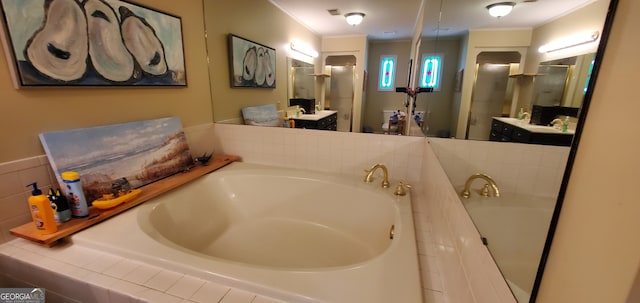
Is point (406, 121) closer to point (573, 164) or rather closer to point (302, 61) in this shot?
point (302, 61)

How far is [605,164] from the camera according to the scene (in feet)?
1.01

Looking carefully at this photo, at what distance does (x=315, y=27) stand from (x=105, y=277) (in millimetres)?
2117

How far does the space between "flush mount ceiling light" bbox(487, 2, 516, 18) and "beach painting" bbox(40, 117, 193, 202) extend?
2.11m

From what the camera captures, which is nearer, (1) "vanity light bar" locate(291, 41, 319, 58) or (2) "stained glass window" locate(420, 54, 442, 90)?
(2) "stained glass window" locate(420, 54, 442, 90)

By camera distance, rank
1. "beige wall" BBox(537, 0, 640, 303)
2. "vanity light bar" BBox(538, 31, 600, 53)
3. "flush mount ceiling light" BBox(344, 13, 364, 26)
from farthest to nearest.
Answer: "flush mount ceiling light" BBox(344, 13, 364, 26) < "vanity light bar" BBox(538, 31, 600, 53) < "beige wall" BBox(537, 0, 640, 303)

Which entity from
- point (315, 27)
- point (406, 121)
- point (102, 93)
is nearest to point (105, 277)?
point (102, 93)

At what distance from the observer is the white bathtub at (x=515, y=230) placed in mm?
442

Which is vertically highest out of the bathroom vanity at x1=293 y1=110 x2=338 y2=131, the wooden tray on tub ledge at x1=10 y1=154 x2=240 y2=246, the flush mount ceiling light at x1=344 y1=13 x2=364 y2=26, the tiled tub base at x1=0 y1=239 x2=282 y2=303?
the flush mount ceiling light at x1=344 y1=13 x2=364 y2=26

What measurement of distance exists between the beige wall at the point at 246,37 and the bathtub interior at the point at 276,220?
729 mm

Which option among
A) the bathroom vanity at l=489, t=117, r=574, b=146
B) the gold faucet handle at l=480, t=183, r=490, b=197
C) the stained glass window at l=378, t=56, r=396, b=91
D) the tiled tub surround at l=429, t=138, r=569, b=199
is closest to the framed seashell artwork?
the stained glass window at l=378, t=56, r=396, b=91

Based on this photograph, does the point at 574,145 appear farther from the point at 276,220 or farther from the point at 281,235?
the point at 276,220

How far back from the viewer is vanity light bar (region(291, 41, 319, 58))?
2167mm

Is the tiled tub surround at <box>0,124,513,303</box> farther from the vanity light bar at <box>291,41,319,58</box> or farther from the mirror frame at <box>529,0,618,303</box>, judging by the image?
the vanity light bar at <box>291,41,319,58</box>

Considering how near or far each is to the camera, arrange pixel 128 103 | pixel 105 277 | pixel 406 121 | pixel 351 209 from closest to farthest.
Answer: pixel 105 277
pixel 128 103
pixel 351 209
pixel 406 121
